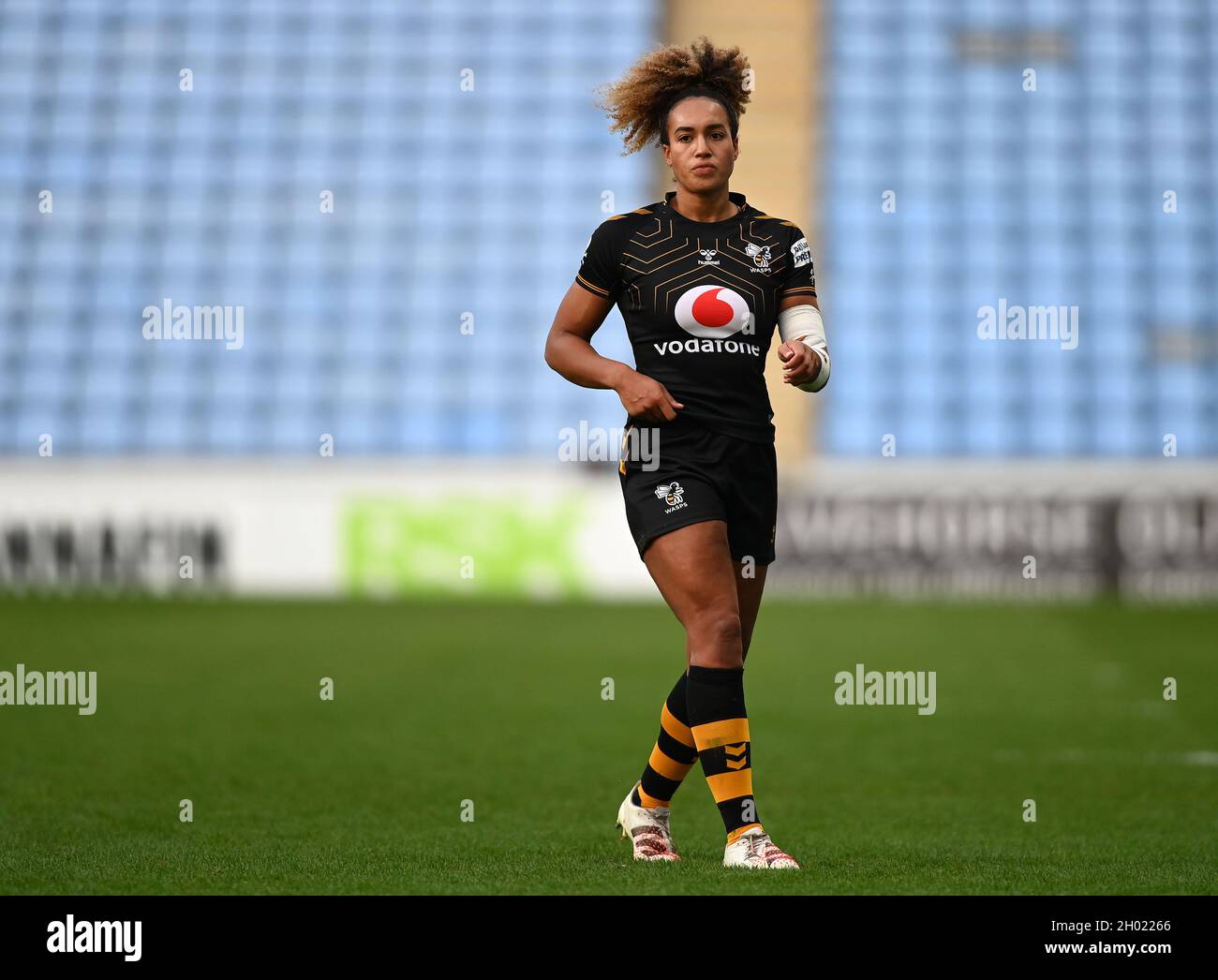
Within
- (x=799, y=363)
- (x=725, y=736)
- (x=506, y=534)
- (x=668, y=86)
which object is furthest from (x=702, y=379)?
(x=506, y=534)

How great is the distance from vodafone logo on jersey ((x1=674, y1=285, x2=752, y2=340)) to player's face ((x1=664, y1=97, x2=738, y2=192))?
0.32 m

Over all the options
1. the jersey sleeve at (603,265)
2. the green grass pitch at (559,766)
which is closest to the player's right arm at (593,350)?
the jersey sleeve at (603,265)

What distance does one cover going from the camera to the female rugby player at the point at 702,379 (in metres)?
4.51

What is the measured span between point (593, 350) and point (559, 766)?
3.09 meters

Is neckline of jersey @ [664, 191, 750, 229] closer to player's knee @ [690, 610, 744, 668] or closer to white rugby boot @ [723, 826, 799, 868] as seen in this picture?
player's knee @ [690, 610, 744, 668]

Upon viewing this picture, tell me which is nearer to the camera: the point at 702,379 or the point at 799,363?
the point at 799,363

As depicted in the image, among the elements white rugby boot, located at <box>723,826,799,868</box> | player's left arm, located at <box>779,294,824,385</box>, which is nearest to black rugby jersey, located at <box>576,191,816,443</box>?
player's left arm, located at <box>779,294,824,385</box>

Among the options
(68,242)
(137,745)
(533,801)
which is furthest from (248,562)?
(533,801)

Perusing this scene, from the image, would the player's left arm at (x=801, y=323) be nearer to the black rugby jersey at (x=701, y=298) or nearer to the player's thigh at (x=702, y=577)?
the black rugby jersey at (x=701, y=298)

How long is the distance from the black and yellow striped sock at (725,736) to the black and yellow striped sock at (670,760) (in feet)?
1.02

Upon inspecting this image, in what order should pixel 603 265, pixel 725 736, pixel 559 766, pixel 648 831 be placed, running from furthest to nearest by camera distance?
1. pixel 559 766
2. pixel 648 831
3. pixel 603 265
4. pixel 725 736

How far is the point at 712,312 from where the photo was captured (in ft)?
15.1

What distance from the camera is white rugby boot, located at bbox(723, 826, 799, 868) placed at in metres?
4.38

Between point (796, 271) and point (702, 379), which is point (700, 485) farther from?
point (796, 271)
